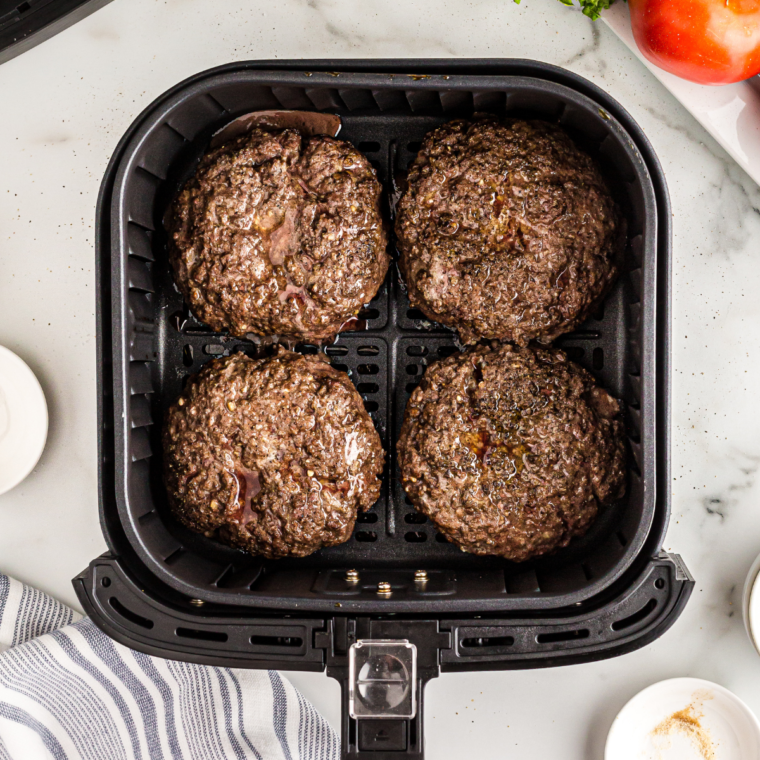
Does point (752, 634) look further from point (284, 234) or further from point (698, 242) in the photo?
point (284, 234)

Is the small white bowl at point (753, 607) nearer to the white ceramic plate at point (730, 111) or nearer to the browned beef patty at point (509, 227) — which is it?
the browned beef patty at point (509, 227)

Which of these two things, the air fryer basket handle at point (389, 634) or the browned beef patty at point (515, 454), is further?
the browned beef patty at point (515, 454)

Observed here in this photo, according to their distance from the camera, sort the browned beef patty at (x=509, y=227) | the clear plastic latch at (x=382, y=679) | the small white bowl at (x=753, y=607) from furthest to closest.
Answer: the small white bowl at (x=753, y=607), the browned beef patty at (x=509, y=227), the clear plastic latch at (x=382, y=679)

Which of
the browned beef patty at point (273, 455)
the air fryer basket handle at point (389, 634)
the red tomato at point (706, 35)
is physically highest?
the red tomato at point (706, 35)

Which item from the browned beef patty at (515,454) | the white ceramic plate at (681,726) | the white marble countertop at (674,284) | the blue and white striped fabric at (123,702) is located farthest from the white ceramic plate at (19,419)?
the white ceramic plate at (681,726)

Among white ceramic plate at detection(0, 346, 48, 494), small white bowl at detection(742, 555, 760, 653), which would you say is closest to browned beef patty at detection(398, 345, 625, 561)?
small white bowl at detection(742, 555, 760, 653)

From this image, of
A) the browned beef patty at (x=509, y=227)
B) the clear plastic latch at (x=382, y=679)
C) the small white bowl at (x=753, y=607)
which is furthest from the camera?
the small white bowl at (x=753, y=607)

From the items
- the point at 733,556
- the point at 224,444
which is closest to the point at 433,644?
the point at 224,444
